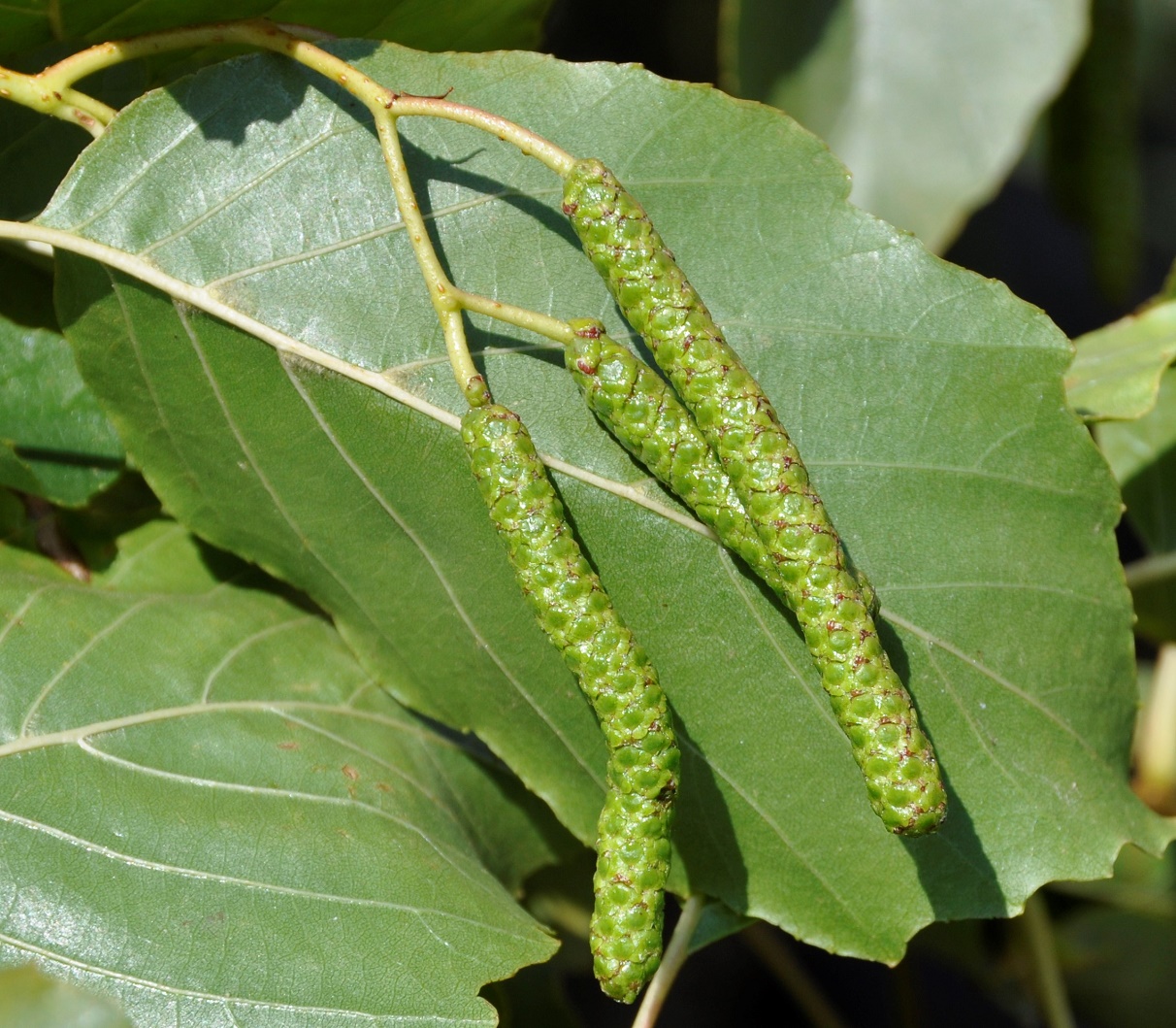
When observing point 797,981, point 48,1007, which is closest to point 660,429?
point 48,1007

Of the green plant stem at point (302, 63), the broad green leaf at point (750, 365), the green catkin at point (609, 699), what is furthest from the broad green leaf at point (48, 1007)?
the green plant stem at point (302, 63)

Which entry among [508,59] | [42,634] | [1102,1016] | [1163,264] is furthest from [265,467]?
[1163,264]

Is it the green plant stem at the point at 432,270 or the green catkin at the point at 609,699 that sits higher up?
the green plant stem at the point at 432,270

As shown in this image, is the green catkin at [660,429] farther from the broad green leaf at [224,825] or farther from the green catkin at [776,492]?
the broad green leaf at [224,825]

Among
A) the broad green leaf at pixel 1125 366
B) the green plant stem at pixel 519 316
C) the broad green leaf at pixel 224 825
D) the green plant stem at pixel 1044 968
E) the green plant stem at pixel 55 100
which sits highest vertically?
the green plant stem at pixel 55 100

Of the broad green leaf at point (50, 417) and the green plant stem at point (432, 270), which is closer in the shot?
the green plant stem at point (432, 270)

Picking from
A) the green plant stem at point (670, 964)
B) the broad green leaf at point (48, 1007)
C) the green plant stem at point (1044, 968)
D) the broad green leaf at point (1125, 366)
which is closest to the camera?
the broad green leaf at point (48, 1007)

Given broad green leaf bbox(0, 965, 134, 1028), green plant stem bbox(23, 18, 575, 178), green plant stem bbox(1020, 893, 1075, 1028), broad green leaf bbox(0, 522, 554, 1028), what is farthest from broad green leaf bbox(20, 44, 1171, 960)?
green plant stem bbox(1020, 893, 1075, 1028)
